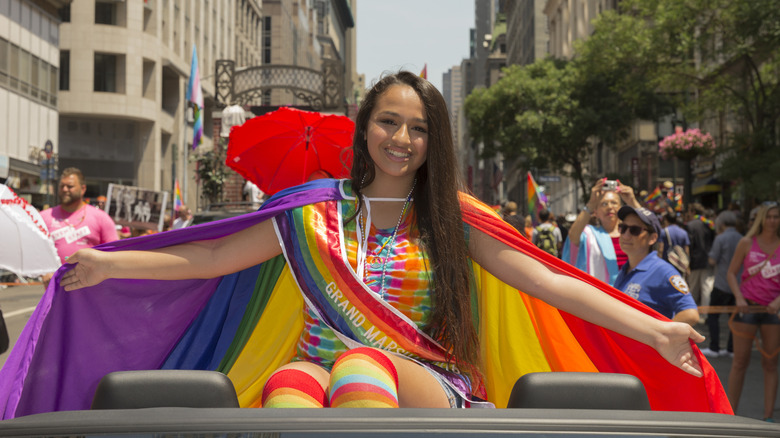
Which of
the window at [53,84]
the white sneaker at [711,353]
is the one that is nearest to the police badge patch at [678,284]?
the white sneaker at [711,353]

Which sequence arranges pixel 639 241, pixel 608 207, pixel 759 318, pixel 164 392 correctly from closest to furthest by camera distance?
pixel 164 392
pixel 639 241
pixel 759 318
pixel 608 207

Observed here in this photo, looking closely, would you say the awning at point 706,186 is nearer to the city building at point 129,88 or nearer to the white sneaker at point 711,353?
the city building at point 129,88

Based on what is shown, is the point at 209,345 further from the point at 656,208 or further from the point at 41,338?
the point at 656,208

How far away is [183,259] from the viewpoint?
2.91 meters

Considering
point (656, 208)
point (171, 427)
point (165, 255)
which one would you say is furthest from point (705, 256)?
point (171, 427)

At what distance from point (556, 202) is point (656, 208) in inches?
2288

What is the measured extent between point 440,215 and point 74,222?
275 inches

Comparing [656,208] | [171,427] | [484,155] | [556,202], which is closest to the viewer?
[171,427]

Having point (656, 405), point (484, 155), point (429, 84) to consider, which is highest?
point (484, 155)

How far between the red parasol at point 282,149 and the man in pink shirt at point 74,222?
2293 millimetres

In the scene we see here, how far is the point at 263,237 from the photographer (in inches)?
116

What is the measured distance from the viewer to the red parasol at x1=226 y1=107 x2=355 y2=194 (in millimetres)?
7309

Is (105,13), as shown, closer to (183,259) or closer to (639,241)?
(639,241)

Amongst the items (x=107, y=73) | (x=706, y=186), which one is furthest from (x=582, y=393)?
(x=107, y=73)
